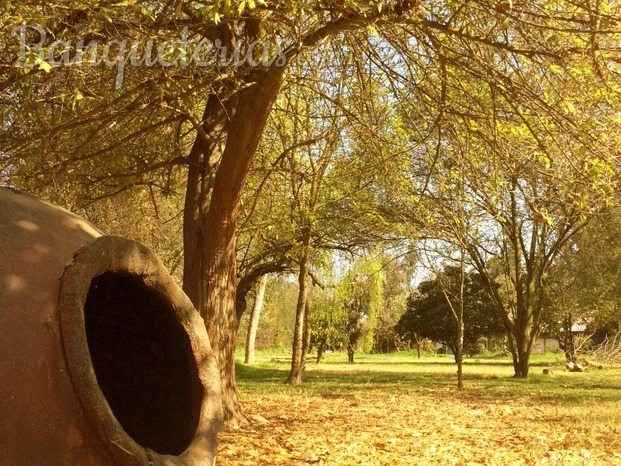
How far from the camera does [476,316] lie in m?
29.8

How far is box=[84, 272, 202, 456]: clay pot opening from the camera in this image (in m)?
3.76

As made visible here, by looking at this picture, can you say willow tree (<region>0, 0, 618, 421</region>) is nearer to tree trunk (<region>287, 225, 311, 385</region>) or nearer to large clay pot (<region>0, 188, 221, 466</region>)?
large clay pot (<region>0, 188, 221, 466</region>)

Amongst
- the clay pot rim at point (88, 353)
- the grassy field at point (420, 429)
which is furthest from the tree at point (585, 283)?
the clay pot rim at point (88, 353)

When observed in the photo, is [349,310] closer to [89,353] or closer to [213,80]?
[213,80]

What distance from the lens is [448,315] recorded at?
29797mm

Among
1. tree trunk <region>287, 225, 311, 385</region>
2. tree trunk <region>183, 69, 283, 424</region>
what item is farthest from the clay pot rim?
tree trunk <region>287, 225, 311, 385</region>

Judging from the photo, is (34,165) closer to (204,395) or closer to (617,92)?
(204,395)

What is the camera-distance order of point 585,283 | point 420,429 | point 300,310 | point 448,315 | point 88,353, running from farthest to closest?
1. point 448,315
2. point 585,283
3. point 300,310
4. point 420,429
5. point 88,353

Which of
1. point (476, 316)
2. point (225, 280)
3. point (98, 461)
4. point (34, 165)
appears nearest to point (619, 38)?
point (225, 280)

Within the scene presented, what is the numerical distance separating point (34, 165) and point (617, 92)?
666cm

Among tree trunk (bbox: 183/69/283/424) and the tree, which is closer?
tree trunk (bbox: 183/69/283/424)

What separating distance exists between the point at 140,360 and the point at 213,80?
11.2 ft

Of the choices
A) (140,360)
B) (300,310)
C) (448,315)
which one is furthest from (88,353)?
(448,315)

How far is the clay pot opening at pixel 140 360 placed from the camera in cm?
376
